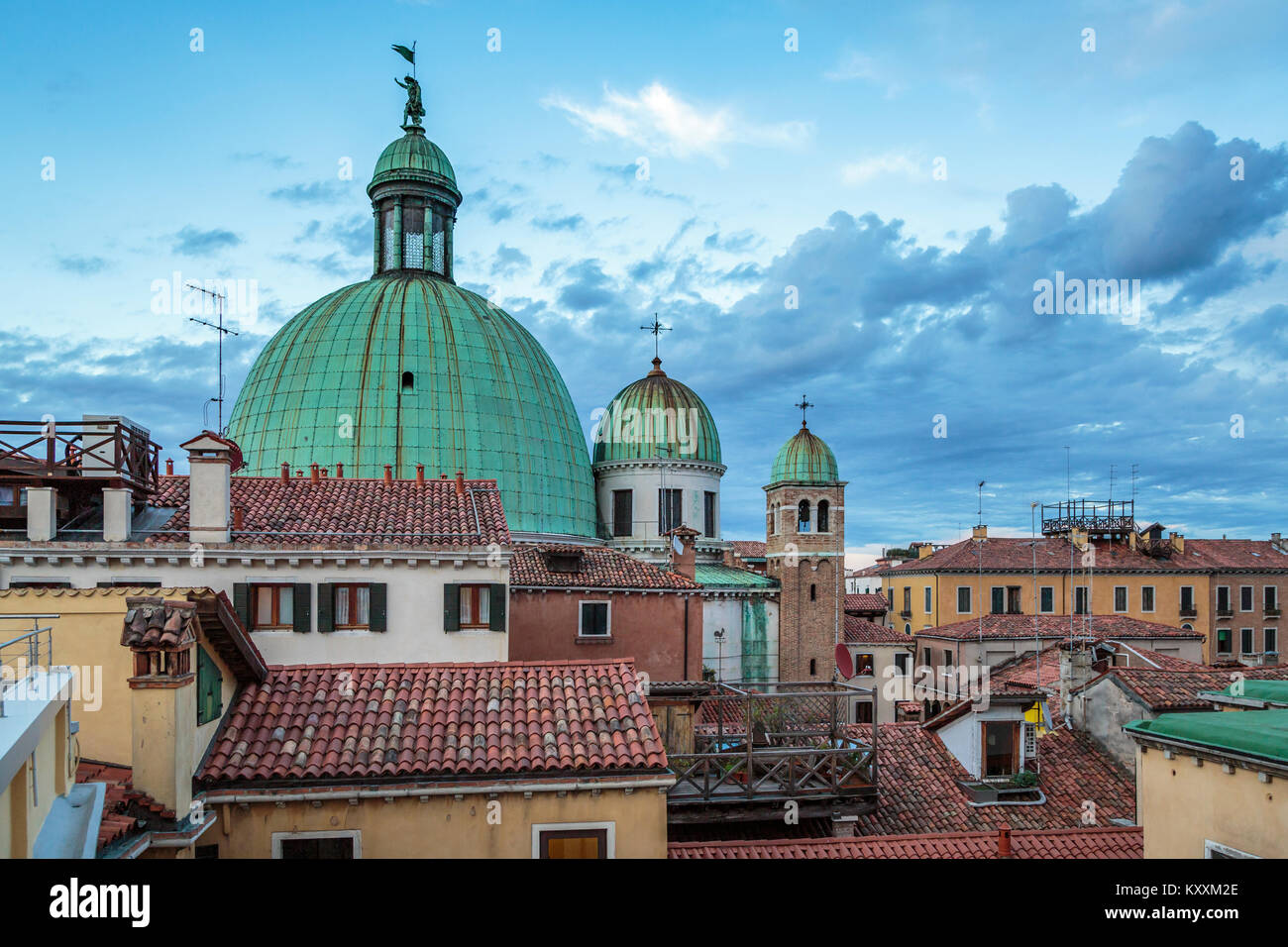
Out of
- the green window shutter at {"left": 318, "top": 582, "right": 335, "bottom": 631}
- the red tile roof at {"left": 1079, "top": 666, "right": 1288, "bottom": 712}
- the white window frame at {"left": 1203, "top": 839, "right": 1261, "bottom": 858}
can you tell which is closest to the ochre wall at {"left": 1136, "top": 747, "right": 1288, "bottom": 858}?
the white window frame at {"left": 1203, "top": 839, "right": 1261, "bottom": 858}

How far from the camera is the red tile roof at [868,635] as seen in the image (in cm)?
4244

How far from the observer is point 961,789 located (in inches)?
759

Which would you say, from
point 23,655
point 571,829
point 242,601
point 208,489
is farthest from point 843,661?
point 23,655

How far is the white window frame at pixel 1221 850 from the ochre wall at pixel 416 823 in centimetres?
646

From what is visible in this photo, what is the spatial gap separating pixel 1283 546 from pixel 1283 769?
62.9 m

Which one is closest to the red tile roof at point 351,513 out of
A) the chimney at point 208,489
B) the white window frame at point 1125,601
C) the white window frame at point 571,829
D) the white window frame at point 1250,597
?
the chimney at point 208,489

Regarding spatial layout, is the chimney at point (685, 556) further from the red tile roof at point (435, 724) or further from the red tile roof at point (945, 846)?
the red tile roof at point (435, 724)

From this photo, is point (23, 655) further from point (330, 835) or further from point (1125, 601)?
point (1125, 601)

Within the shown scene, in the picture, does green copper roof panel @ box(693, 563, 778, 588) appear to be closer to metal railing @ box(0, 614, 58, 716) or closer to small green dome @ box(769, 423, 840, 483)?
small green dome @ box(769, 423, 840, 483)

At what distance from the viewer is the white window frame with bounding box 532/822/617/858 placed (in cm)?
1127

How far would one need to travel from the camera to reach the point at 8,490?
64.4ft

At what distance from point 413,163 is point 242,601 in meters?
27.2
